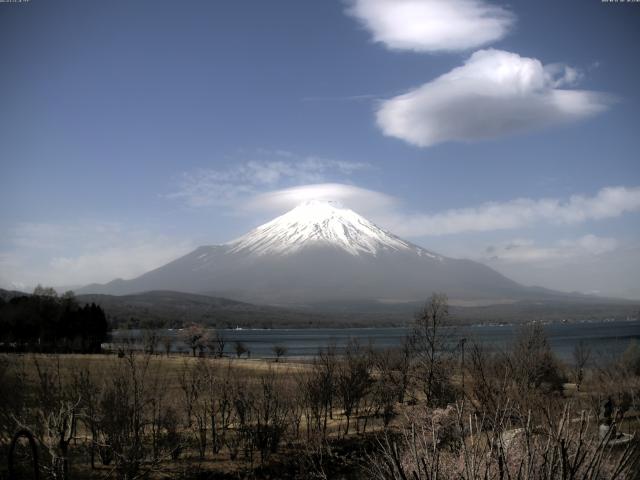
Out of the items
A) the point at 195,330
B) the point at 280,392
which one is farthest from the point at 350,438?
the point at 195,330

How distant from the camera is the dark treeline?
2836 inches

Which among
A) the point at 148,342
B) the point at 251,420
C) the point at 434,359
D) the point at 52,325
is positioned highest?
the point at 148,342

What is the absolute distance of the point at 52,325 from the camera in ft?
254

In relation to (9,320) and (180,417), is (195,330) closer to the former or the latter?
(9,320)

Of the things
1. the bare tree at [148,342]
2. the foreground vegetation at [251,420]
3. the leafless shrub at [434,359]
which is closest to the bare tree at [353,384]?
the foreground vegetation at [251,420]

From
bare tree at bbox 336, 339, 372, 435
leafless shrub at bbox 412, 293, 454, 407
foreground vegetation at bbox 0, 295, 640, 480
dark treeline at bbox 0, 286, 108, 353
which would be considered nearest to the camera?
foreground vegetation at bbox 0, 295, 640, 480

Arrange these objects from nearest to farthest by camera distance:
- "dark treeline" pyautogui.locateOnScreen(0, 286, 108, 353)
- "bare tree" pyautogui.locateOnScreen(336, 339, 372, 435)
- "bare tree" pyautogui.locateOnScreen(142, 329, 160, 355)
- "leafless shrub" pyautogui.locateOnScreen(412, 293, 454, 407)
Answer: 1. "bare tree" pyautogui.locateOnScreen(142, 329, 160, 355)
2. "leafless shrub" pyautogui.locateOnScreen(412, 293, 454, 407)
3. "bare tree" pyautogui.locateOnScreen(336, 339, 372, 435)
4. "dark treeline" pyautogui.locateOnScreen(0, 286, 108, 353)

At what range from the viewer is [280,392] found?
2434 centimetres

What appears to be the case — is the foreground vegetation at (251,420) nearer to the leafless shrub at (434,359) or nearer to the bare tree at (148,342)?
the leafless shrub at (434,359)

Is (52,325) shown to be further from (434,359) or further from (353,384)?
(434,359)

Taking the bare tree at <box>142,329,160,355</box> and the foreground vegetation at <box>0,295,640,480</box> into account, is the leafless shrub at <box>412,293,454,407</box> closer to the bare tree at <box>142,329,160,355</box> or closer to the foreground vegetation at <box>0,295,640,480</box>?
the foreground vegetation at <box>0,295,640,480</box>

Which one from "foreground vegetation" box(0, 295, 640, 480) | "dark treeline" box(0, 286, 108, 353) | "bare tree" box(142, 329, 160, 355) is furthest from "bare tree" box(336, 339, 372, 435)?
"dark treeline" box(0, 286, 108, 353)

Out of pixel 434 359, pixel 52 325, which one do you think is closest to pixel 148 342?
pixel 434 359

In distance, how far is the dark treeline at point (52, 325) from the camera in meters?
72.0
